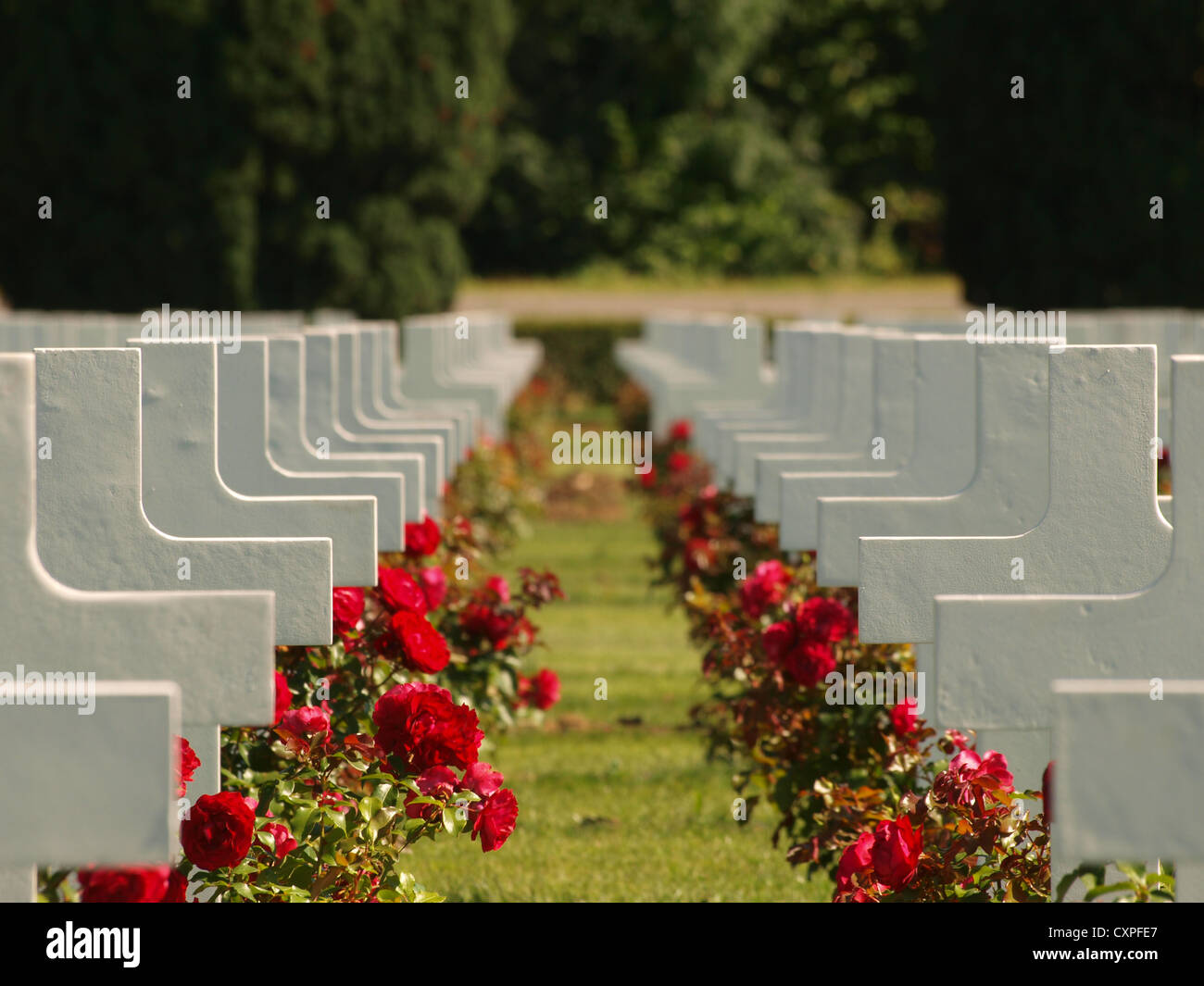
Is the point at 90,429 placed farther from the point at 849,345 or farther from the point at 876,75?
the point at 876,75

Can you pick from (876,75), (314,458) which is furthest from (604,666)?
(876,75)

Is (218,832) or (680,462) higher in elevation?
(680,462)

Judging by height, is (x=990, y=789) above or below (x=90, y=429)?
below

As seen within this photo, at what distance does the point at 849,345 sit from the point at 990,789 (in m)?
2.21

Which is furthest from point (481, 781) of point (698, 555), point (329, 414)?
point (698, 555)

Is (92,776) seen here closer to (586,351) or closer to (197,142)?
(197,142)

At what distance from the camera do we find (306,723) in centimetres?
347

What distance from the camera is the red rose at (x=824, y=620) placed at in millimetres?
4180

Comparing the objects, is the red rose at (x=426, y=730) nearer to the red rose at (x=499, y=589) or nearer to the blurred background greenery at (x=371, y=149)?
the red rose at (x=499, y=589)

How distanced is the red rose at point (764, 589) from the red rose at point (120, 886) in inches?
96.3

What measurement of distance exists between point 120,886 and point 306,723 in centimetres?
78

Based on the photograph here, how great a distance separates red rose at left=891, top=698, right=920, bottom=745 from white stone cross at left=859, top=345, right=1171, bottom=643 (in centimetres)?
87

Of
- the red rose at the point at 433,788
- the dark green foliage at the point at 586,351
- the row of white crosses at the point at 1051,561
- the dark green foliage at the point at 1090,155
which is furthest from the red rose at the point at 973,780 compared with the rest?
the dark green foliage at the point at 586,351

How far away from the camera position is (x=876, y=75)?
1578 inches
